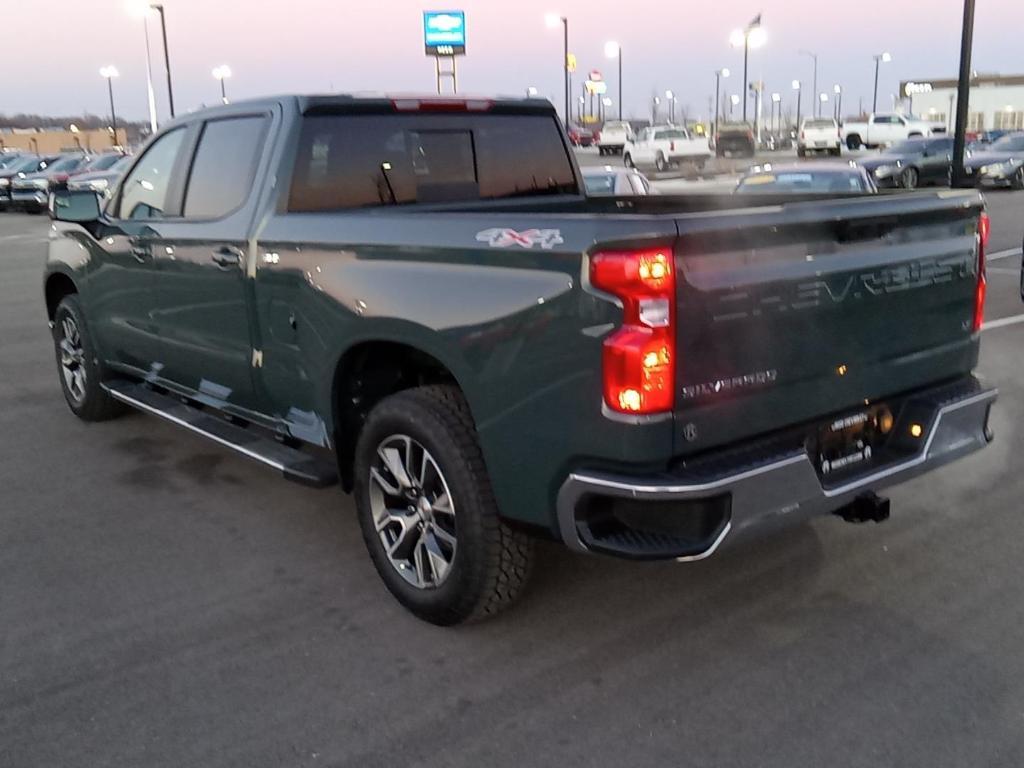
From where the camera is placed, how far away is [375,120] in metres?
4.86

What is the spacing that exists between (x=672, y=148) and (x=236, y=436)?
4160 cm

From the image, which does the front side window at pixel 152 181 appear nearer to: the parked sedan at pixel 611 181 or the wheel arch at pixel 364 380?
the wheel arch at pixel 364 380

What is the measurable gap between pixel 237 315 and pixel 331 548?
1.18 meters

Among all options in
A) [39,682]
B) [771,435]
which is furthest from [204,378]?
[771,435]

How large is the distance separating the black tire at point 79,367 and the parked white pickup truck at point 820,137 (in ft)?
151

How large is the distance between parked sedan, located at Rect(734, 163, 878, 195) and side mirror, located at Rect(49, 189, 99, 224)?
7.87 metres

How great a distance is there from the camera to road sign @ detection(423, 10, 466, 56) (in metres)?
47.6

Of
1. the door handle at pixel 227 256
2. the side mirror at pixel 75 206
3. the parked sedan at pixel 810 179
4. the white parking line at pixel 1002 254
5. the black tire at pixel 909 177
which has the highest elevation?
the side mirror at pixel 75 206

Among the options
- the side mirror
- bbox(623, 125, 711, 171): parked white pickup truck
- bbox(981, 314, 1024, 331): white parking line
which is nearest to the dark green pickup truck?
the side mirror

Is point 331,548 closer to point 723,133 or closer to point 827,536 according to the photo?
point 827,536

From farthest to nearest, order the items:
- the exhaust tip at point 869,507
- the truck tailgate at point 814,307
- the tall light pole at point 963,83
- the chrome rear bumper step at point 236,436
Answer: the tall light pole at point 963,83, the chrome rear bumper step at point 236,436, the exhaust tip at point 869,507, the truck tailgate at point 814,307

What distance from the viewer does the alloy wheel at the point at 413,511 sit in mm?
3875

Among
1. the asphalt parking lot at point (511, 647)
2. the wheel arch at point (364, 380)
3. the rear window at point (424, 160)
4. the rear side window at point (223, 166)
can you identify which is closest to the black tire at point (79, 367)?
the asphalt parking lot at point (511, 647)

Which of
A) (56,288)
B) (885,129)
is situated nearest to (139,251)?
(56,288)
